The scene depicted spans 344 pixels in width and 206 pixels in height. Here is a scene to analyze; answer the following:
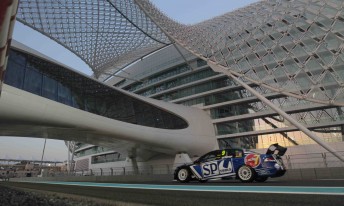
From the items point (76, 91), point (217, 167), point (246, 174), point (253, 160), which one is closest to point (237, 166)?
point (246, 174)

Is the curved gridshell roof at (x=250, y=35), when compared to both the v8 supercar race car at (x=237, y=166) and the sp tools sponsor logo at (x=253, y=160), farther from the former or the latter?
the sp tools sponsor logo at (x=253, y=160)

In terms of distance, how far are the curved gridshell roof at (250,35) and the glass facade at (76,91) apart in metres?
10.4

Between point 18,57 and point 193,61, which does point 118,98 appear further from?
point 193,61

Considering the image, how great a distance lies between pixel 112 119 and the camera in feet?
99.9

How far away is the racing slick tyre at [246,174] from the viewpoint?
1085 cm

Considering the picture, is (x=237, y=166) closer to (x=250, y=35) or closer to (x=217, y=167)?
(x=217, y=167)

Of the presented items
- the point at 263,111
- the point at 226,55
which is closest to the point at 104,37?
the point at 226,55

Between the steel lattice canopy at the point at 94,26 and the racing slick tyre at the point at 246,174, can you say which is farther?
the steel lattice canopy at the point at 94,26

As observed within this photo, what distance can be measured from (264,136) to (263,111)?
4.16 meters

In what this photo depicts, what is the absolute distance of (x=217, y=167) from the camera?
39.9 ft

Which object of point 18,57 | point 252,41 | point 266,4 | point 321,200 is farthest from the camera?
point 266,4

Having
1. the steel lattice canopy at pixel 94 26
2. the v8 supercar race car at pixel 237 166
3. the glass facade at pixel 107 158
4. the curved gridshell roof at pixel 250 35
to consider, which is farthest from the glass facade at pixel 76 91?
the glass facade at pixel 107 158

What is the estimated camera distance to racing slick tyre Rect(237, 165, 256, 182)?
10.8 m

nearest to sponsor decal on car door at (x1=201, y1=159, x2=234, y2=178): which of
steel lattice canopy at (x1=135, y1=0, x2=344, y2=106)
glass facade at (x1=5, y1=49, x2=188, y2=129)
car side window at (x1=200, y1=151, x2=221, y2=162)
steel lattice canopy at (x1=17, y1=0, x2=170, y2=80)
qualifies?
car side window at (x1=200, y1=151, x2=221, y2=162)
